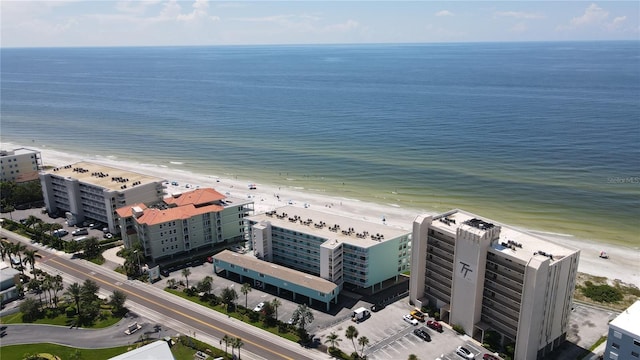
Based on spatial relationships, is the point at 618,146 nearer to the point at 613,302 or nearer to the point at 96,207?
the point at 613,302

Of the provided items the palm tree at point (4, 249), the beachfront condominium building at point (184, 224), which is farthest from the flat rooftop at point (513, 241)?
the palm tree at point (4, 249)

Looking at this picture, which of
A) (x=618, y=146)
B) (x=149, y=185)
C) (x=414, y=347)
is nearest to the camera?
(x=414, y=347)

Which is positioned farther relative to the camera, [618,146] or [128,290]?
[618,146]

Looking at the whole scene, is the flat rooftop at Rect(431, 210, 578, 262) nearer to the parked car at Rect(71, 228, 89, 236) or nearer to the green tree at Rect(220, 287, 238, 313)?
the green tree at Rect(220, 287, 238, 313)

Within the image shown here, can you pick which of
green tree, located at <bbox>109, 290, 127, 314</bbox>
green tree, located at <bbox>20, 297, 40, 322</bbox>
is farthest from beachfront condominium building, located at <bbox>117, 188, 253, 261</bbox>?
green tree, located at <bbox>20, 297, 40, 322</bbox>

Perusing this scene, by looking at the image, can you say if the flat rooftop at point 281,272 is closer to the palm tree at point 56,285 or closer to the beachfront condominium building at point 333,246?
the beachfront condominium building at point 333,246

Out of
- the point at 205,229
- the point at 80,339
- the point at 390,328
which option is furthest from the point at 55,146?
the point at 390,328
